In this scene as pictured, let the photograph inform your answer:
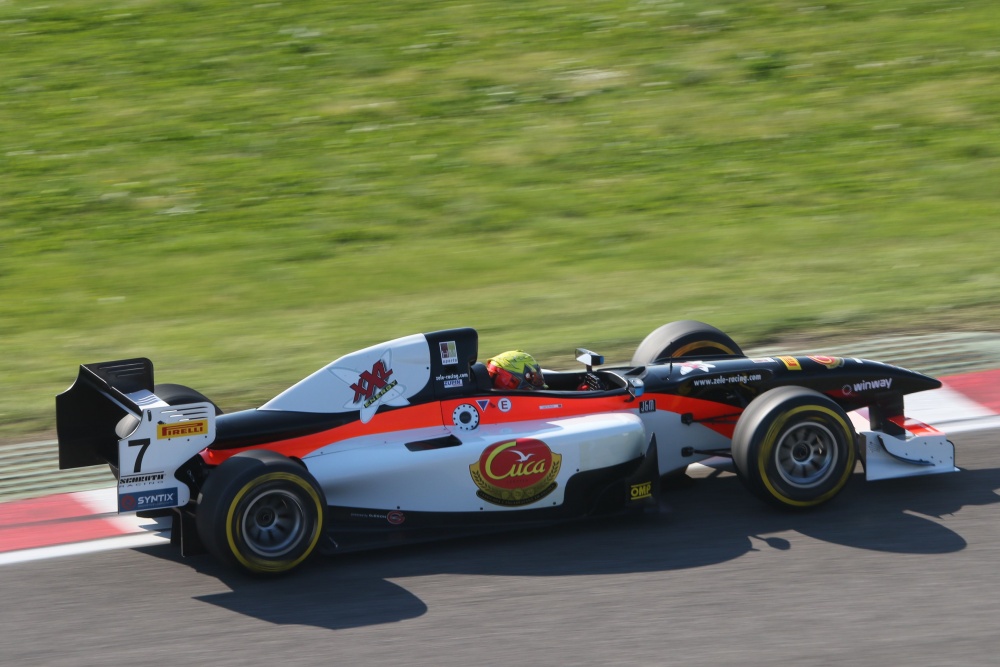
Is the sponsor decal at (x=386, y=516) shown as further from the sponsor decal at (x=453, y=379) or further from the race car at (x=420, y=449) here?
the sponsor decal at (x=453, y=379)

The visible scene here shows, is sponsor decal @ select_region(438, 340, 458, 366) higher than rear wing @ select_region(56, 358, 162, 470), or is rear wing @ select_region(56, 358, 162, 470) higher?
sponsor decal @ select_region(438, 340, 458, 366)

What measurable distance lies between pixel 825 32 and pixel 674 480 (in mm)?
14004

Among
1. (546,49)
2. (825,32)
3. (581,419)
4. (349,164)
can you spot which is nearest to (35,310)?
(349,164)

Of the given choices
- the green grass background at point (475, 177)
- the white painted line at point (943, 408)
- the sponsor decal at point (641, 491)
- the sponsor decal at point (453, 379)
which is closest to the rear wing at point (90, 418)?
the sponsor decal at point (453, 379)

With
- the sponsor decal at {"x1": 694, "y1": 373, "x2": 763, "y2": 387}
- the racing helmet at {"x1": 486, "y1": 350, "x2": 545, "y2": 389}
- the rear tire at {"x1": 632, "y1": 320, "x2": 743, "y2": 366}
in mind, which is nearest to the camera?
the racing helmet at {"x1": 486, "y1": 350, "x2": 545, "y2": 389}

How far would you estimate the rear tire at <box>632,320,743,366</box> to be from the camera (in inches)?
311

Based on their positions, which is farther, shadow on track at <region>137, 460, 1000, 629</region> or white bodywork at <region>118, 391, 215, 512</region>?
white bodywork at <region>118, 391, 215, 512</region>

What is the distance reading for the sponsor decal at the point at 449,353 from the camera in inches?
267

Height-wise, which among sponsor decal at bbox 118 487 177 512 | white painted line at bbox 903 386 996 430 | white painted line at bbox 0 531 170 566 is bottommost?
white painted line at bbox 0 531 170 566

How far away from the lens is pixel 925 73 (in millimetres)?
18234

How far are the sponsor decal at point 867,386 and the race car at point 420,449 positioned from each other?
22cm

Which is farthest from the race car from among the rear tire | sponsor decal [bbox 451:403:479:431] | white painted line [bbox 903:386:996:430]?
white painted line [bbox 903:386:996:430]

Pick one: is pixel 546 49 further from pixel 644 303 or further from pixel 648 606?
pixel 648 606

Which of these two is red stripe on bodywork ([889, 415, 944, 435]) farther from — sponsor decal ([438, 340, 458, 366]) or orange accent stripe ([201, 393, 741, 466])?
sponsor decal ([438, 340, 458, 366])
